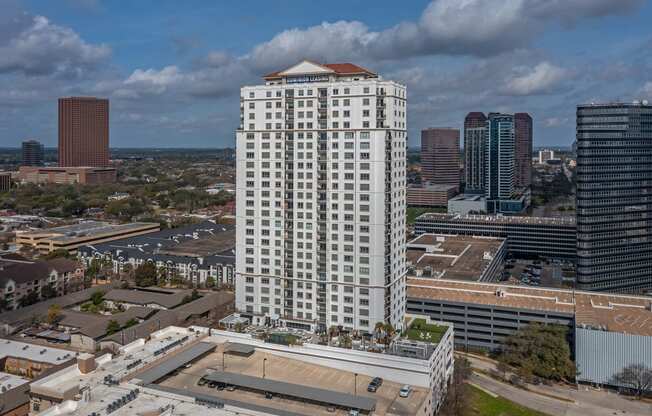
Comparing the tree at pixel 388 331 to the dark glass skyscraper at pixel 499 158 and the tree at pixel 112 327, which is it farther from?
the dark glass skyscraper at pixel 499 158

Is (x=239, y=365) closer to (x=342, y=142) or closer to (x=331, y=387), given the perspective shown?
(x=331, y=387)

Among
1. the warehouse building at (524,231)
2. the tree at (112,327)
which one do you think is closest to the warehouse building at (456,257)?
the warehouse building at (524,231)

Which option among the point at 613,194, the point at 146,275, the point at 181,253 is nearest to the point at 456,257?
the point at 613,194

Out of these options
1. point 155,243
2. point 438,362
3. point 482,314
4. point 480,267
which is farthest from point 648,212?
point 155,243

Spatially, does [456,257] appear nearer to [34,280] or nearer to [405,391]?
[405,391]

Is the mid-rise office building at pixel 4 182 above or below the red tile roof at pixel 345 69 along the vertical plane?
below
